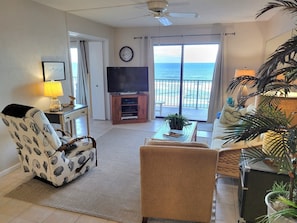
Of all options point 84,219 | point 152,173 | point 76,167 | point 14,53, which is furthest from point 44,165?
point 14,53

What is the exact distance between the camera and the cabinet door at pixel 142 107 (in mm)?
5590

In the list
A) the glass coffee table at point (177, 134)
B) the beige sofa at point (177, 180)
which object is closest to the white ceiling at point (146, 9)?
the glass coffee table at point (177, 134)

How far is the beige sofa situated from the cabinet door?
3749 millimetres

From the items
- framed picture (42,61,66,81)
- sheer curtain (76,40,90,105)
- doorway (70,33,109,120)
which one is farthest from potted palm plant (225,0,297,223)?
sheer curtain (76,40,90,105)

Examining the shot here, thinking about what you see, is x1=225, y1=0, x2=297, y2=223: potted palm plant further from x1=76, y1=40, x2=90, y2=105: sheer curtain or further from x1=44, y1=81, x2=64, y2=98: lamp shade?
x1=76, y1=40, x2=90, y2=105: sheer curtain

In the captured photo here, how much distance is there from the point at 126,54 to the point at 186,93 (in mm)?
2192

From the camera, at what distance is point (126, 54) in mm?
5949

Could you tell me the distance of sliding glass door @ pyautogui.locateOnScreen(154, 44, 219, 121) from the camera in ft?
18.4

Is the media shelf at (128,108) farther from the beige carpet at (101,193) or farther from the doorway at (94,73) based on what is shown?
the beige carpet at (101,193)

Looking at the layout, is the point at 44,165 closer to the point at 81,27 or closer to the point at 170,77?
the point at 81,27

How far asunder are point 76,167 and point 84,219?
79 cm

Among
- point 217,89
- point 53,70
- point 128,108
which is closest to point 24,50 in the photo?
point 53,70

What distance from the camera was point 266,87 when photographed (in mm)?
1491

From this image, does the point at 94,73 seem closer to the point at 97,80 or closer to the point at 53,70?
the point at 97,80
